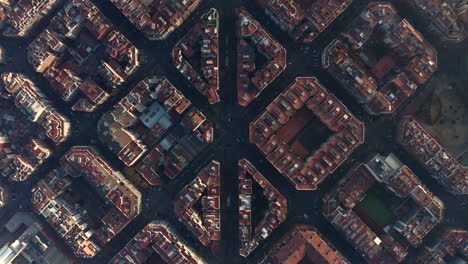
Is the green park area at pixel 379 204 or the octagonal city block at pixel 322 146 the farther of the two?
the green park area at pixel 379 204

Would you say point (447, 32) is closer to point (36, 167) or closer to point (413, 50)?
point (413, 50)

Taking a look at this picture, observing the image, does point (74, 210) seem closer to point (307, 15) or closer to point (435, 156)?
point (307, 15)

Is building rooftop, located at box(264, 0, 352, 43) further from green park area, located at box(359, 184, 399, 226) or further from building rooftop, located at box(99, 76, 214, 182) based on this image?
green park area, located at box(359, 184, 399, 226)

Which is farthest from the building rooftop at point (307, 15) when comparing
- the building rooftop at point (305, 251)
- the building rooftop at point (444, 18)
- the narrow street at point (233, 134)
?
the building rooftop at point (305, 251)

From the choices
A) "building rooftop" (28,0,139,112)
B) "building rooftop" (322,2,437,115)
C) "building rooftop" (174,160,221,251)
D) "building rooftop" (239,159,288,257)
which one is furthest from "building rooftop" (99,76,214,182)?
"building rooftop" (322,2,437,115)

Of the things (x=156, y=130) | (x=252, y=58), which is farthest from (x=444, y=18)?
(x=156, y=130)

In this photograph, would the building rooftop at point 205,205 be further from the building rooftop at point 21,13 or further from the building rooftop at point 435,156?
the building rooftop at point 21,13
